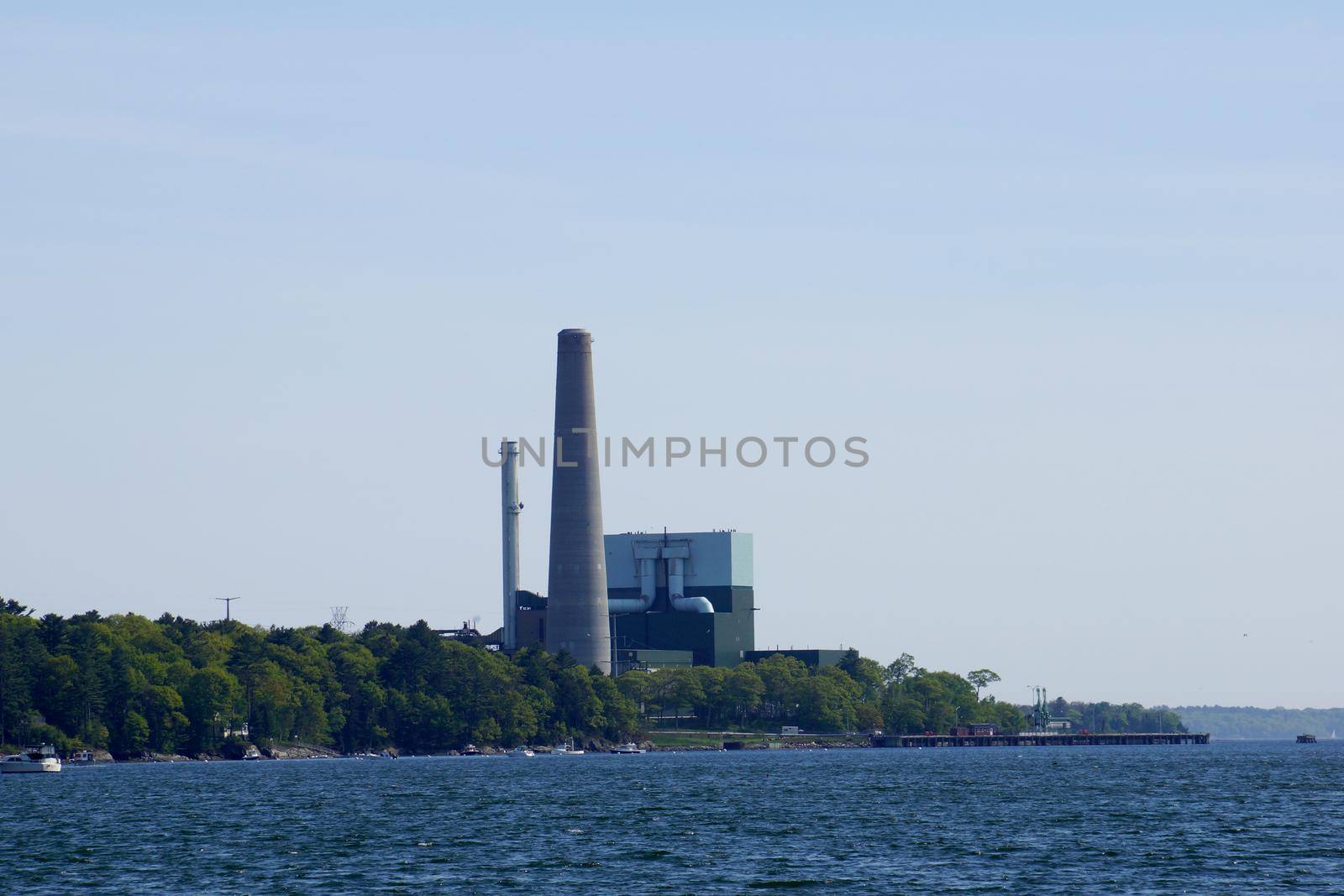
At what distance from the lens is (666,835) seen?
9188cm

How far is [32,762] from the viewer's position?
553ft

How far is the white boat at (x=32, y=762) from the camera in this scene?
168 meters

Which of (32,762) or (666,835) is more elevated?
(32,762)

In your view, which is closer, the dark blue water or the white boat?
the dark blue water

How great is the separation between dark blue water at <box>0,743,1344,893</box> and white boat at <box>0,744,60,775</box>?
9645 millimetres

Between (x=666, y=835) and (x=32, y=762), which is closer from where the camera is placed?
(x=666, y=835)

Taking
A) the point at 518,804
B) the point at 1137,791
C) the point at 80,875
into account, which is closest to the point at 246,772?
the point at 518,804

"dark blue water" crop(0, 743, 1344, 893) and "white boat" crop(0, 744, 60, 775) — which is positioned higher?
"white boat" crop(0, 744, 60, 775)

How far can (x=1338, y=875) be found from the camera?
2778 inches

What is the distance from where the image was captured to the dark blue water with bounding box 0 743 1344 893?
71125 mm

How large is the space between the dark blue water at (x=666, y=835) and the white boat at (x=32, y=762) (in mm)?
9645

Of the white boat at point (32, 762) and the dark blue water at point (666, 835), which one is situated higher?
the white boat at point (32, 762)

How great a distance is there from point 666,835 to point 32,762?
308 feet

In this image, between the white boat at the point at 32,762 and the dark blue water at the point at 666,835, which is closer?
the dark blue water at the point at 666,835
